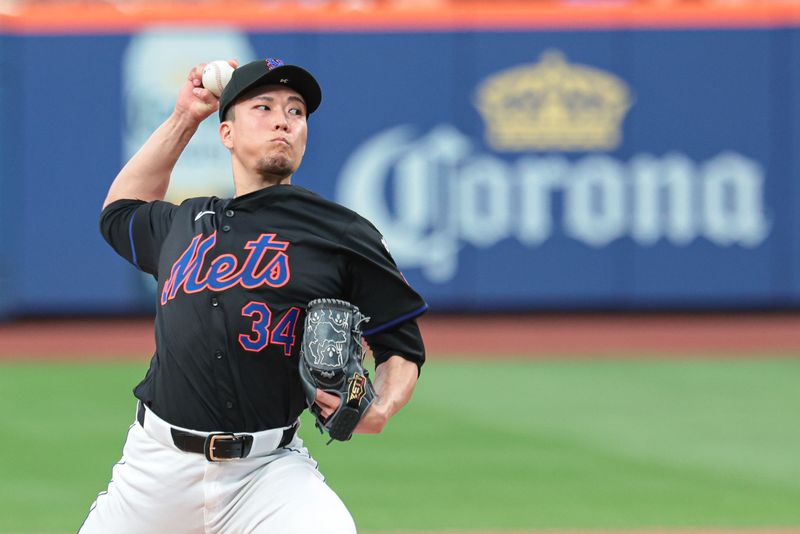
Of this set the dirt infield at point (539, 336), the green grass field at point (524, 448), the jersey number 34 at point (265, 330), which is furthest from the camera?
the dirt infield at point (539, 336)

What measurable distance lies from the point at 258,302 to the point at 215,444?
1.33ft

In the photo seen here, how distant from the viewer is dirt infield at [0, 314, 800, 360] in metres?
12.8

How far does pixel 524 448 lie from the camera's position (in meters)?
8.36

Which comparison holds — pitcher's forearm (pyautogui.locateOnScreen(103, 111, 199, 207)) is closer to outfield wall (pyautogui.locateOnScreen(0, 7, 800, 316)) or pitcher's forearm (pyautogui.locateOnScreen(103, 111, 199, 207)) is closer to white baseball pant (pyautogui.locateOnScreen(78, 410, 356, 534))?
white baseball pant (pyautogui.locateOnScreen(78, 410, 356, 534))

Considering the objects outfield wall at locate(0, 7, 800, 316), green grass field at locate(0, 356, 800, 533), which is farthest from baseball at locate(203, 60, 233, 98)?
outfield wall at locate(0, 7, 800, 316)

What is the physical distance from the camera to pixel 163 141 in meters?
4.20

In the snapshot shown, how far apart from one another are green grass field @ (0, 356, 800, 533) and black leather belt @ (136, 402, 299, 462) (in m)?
2.83

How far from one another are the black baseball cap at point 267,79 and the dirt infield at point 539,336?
8783 millimetres

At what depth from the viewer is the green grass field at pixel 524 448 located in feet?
22.0

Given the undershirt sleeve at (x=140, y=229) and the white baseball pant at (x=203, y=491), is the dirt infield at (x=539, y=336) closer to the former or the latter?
the undershirt sleeve at (x=140, y=229)

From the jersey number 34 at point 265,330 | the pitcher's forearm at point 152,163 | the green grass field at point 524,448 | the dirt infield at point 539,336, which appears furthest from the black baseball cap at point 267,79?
the dirt infield at point 539,336

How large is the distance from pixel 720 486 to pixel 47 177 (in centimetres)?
919

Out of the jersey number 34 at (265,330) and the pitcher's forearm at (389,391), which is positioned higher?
the jersey number 34 at (265,330)

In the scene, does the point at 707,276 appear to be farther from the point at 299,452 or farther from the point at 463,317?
the point at 299,452
